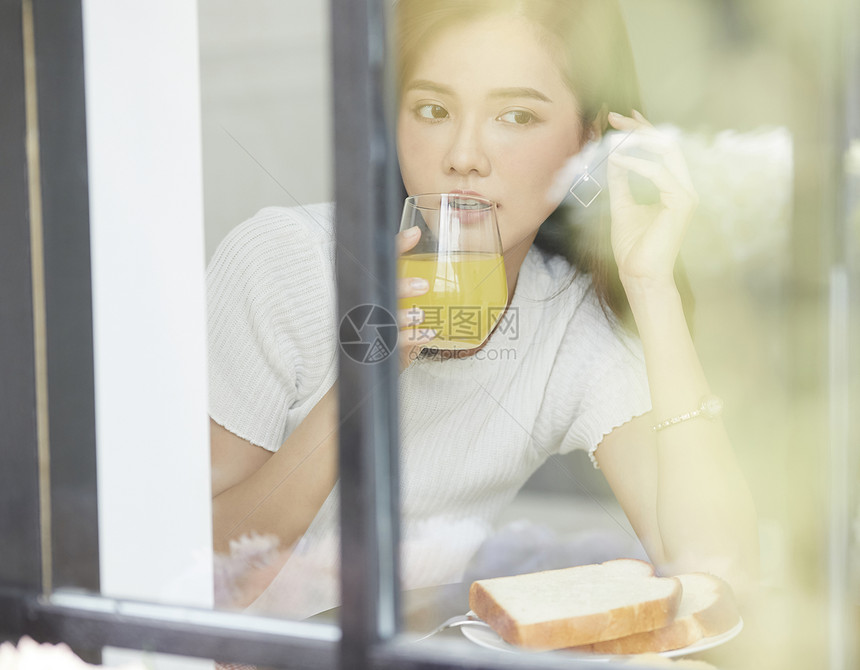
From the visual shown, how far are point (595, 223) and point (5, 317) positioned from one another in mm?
540

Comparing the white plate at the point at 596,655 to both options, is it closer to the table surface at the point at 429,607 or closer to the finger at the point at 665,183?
the table surface at the point at 429,607

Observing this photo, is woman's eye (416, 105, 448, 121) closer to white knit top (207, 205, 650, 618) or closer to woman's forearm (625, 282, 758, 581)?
white knit top (207, 205, 650, 618)

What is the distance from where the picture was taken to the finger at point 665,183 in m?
0.61

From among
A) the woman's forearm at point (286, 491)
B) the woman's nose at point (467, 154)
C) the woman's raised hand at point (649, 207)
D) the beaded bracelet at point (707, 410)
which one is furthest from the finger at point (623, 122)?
the woman's forearm at point (286, 491)

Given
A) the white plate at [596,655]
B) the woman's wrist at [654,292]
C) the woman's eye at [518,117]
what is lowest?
the white plate at [596,655]

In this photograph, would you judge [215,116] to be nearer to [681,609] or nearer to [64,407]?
[64,407]

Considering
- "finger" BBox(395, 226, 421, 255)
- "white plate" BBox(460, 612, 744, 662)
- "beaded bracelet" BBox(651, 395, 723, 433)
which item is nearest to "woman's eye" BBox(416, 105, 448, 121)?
"finger" BBox(395, 226, 421, 255)

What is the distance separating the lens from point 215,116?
2.30 ft

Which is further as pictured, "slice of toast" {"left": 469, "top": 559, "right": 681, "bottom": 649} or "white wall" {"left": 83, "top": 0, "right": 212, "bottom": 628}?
"white wall" {"left": 83, "top": 0, "right": 212, "bottom": 628}

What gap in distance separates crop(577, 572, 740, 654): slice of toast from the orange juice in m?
0.27

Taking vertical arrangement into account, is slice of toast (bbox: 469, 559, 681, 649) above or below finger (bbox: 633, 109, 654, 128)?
below

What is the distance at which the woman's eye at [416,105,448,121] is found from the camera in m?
0.67

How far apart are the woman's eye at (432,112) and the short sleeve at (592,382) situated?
211mm

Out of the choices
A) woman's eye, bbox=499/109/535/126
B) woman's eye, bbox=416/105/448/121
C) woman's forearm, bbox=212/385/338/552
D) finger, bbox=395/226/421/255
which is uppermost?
woman's eye, bbox=416/105/448/121
